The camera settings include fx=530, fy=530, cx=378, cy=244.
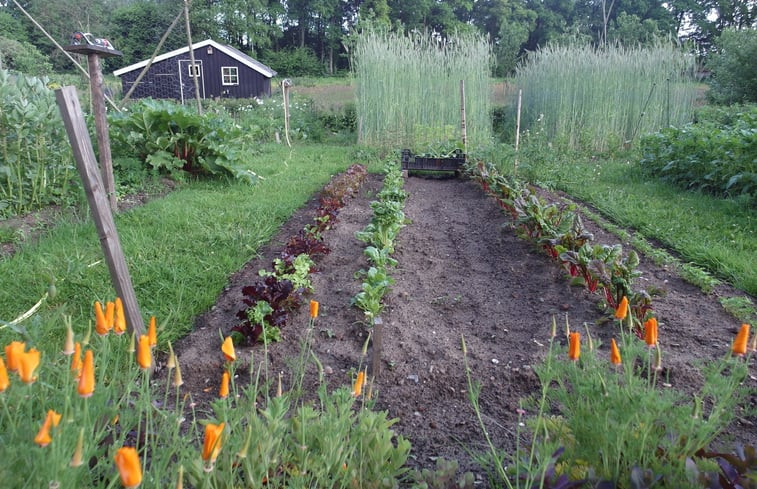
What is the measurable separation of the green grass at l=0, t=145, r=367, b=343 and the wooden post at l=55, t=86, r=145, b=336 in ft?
0.89

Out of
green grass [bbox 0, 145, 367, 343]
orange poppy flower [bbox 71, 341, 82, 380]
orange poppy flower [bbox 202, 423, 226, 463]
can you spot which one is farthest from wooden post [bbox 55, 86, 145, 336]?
orange poppy flower [bbox 202, 423, 226, 463]

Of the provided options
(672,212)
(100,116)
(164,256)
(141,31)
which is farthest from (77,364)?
(141,31)

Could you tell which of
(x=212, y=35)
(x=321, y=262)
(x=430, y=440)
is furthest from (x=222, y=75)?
(x=430, y=440)

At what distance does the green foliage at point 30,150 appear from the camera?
4672mm

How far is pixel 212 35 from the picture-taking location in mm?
38719

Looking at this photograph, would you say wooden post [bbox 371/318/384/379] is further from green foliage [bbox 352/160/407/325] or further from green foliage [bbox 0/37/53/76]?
green foliage [bbox 0/37/53/76]

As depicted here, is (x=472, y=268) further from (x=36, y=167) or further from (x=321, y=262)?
(x=36, y=167)

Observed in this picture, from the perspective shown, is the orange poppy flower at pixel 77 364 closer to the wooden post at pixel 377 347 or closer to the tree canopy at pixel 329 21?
the wooden post at pixel 377 347

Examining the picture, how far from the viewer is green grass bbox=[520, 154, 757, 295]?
13.2ft

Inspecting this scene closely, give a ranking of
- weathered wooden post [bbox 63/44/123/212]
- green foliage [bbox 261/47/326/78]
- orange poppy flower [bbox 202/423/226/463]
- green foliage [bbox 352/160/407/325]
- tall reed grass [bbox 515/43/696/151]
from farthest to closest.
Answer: green foliage [bbox 261/47/326/78] → tall reed grass [bbox 515/43/696/151] → weathered wooden post [bbox 63/44/123/212] → green foliage [bbox 352/160/407/325] → orange poppy flower [bbox 202/423/226/463]

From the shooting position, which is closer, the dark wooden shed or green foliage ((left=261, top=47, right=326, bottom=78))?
the dark wooden shed

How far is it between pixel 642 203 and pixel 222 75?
24.7 meters

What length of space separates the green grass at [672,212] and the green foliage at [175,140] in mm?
4118

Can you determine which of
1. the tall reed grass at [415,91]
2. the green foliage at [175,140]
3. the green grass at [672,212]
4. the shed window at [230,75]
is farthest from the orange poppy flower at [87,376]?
the shed window at [230,75]
